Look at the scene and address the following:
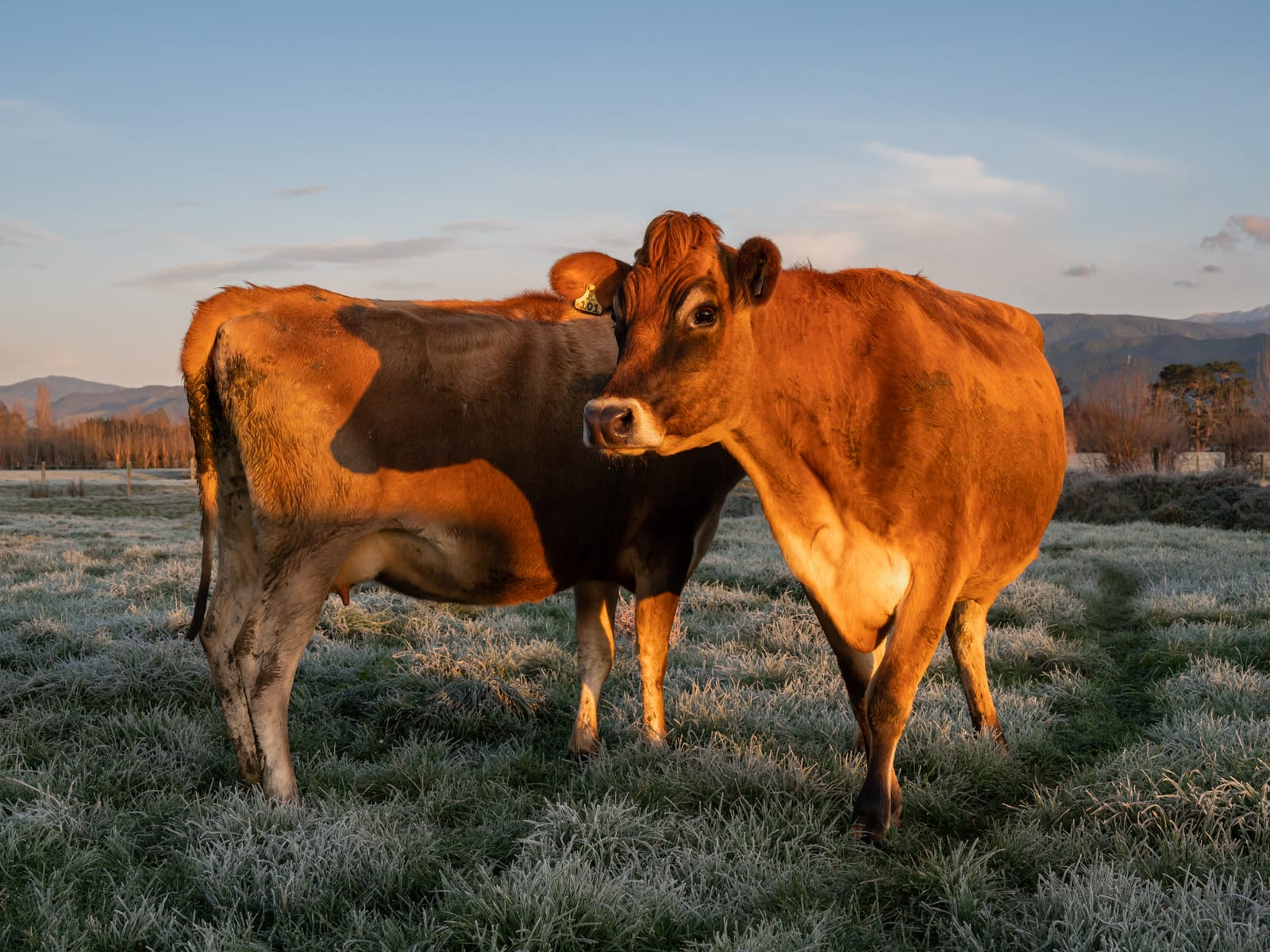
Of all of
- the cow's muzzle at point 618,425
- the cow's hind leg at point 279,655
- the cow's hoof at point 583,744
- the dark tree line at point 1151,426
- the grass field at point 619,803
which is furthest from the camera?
the dark tree line at point 1151,426

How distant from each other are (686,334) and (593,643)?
2430 mm

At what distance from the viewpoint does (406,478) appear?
4.70 metres

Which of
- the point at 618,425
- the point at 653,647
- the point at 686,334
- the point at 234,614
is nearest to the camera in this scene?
the point at 618,425

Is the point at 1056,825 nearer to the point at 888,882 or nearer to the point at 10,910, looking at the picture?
the point at 888,882

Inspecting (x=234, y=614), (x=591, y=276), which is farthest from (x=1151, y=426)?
(x=234, y=614)

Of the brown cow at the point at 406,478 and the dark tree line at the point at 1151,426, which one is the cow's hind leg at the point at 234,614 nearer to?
the brown cow at the point at 406,478

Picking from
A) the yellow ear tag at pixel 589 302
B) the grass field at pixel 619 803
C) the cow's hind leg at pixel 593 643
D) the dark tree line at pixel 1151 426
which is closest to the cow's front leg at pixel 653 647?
the grass field at pixel 619 803

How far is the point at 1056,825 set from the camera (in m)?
4.26

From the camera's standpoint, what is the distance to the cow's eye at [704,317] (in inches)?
155

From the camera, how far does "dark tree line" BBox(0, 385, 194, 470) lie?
79188mm

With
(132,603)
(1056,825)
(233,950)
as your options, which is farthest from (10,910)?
(132,603)

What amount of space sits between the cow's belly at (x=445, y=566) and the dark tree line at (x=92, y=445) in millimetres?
79888

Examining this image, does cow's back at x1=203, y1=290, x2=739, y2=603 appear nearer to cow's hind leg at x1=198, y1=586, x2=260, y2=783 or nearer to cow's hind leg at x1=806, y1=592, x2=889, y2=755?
cow's hind leg at x1=198, y1=586, x2=260, y2=783

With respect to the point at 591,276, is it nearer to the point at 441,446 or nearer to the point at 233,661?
the point at 441,446
